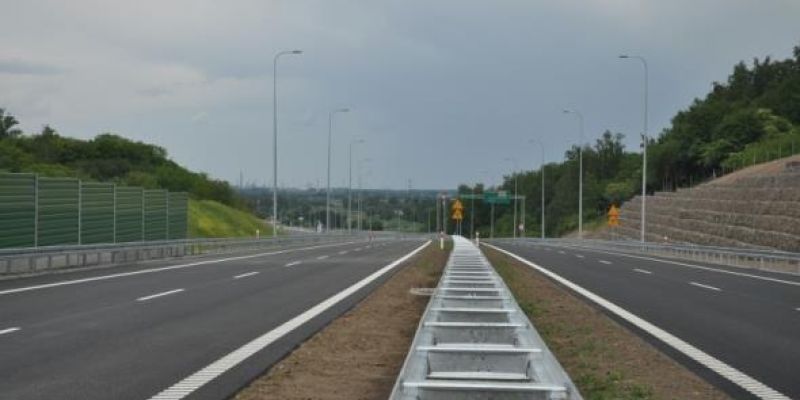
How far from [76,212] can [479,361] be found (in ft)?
97.9

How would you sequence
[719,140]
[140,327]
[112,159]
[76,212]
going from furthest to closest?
1. [112,159]
2. [719,140]
3. [76,212]
4. [140,327]

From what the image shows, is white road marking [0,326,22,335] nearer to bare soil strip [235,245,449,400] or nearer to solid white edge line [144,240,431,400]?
solid white edge line [144,240,431,400]

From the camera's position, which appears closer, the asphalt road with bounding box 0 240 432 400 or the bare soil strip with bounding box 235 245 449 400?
the bare soil strip with bounding box 235 245 449 400

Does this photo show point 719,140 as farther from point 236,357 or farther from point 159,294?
point 236,357

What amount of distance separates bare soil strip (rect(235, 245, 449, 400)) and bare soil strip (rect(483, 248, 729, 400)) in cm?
200

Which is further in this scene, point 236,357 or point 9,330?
point 9,330

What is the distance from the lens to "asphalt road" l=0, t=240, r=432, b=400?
10547 mm

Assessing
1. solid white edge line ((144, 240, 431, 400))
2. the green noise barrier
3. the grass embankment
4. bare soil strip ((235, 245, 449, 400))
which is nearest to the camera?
solid white edge line ((144, 240, 431, 400))

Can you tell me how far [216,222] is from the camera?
84.9 metres

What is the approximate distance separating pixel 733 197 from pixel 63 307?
59291 mm

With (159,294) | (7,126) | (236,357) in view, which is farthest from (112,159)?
(236,357)

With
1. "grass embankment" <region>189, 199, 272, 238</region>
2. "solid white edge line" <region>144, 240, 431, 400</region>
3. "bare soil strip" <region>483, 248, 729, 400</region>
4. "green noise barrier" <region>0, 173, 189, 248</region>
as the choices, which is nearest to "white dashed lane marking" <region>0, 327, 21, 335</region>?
"solid white edge line" <region>144, 240, 431, 400</region>

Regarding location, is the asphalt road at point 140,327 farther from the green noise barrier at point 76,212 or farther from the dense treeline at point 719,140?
the dense treeline at point 719,140

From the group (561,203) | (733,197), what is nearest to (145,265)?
(733,197)
